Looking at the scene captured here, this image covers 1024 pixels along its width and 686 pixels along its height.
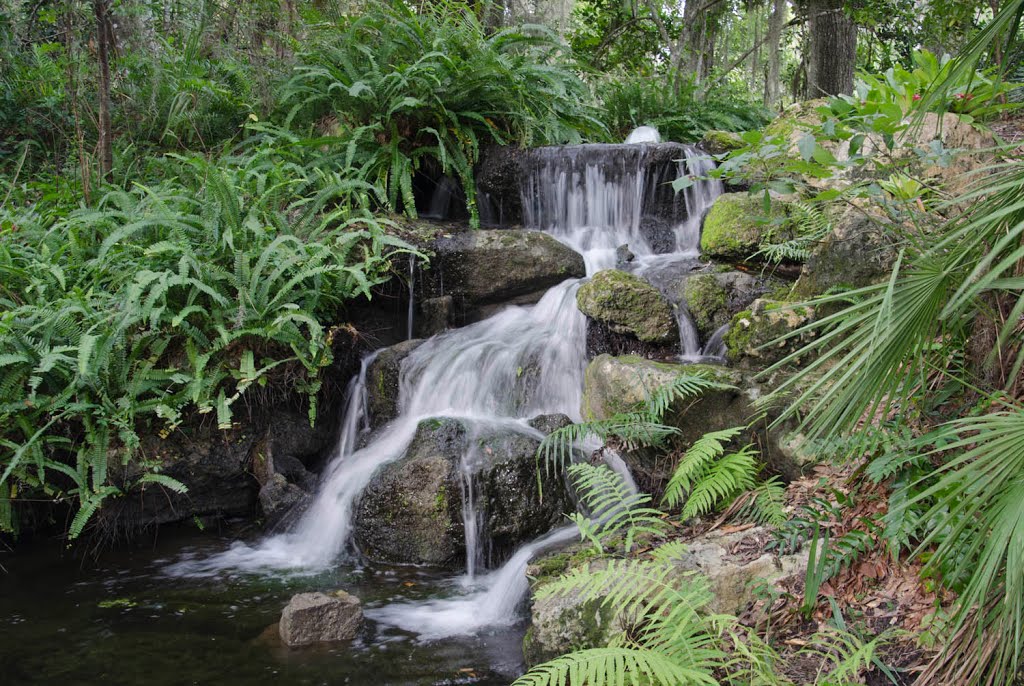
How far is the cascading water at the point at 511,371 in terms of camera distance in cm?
462

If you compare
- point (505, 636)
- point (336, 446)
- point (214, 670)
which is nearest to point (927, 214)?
point (505, 636)

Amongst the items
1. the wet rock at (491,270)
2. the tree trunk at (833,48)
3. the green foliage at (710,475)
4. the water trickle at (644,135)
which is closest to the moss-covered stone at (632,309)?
the green foliage at (710,475)

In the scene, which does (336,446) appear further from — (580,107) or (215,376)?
(580,107)

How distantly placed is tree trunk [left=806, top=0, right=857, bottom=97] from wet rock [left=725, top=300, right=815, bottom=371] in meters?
6.06

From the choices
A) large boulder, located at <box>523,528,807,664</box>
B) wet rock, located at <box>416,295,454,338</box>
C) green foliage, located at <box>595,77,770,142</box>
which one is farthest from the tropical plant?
green foliage, located at <box>595,77,770,142</box>

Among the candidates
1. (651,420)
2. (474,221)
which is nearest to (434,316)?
(474,221)

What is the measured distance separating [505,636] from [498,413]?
2124mm

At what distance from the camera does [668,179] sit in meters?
7.86

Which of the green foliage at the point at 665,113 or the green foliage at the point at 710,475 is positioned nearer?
the green foliage at the point at 710,475

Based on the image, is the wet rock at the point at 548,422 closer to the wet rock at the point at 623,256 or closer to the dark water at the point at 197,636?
the dark water at the point at 197,636

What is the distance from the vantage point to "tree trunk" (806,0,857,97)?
947cm

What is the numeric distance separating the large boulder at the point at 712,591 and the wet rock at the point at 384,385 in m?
2.92

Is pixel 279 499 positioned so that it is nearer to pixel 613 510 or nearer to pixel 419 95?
pixel 613 510

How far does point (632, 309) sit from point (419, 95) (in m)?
3.79
